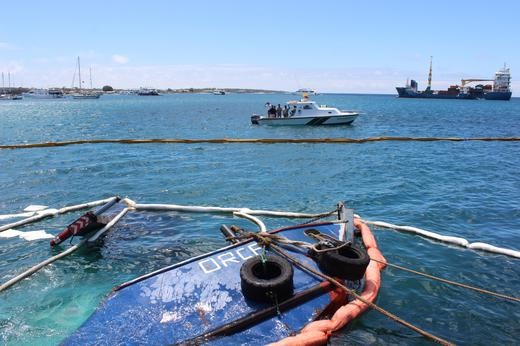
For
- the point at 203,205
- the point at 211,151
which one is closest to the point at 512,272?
the point at 203,205

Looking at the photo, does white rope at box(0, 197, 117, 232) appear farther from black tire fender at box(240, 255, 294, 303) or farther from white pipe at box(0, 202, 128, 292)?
black tire fender at box(240, 255, 294, 303)

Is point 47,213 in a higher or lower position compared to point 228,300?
lower

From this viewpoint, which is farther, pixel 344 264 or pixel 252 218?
pixel 252 218

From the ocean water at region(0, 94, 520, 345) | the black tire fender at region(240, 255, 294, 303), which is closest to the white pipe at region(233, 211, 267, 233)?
the ocean water at region(0, 94, 520, 345)

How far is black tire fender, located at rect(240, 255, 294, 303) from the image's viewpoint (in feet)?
23.6

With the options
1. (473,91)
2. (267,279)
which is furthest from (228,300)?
(473,91)

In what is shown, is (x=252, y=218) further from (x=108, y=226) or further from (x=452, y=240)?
(x=452, y=240)

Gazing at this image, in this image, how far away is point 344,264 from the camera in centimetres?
805

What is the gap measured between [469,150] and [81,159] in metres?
Answer: 29.1

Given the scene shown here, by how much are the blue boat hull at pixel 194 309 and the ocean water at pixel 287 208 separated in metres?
1.00

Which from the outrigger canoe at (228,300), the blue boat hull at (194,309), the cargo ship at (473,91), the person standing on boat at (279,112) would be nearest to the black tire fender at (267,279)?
the outrigger canoe at (228,300)

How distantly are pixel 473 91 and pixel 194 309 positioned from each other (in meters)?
186

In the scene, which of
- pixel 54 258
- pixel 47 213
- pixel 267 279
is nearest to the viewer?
pixel 267 279

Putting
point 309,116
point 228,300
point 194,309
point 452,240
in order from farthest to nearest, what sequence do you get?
1. point 309,116
2. point 452,240
3. point 228,300
4. point 194,309
